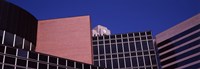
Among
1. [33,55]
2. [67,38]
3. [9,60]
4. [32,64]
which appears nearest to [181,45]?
[67,38]

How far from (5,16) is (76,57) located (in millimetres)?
27839

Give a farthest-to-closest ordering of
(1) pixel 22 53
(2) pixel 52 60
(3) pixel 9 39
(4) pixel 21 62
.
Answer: (3) pixel 9 39 < (2) pixel 52 60 < (1) pixel 22 53 < (4) pixel 21 62

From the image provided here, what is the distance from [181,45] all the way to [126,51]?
23.5m

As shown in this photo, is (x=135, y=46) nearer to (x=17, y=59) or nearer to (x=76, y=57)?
(x=76, y=57)

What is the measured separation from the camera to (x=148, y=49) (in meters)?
124

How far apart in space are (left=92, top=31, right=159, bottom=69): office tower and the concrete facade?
3747 cm

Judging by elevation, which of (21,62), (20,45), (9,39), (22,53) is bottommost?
(21,62)

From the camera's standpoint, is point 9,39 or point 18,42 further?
point 18,42

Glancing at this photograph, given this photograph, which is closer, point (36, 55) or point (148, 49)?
point (36, 55)

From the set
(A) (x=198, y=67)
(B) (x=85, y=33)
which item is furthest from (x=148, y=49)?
(B) (x=85, y=33)

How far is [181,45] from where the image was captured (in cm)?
11306

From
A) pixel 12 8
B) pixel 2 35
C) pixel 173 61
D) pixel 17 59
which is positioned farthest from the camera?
pixel 173 61

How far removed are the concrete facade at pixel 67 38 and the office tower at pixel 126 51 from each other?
37470mm

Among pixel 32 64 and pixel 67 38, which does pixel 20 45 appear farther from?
pixel 67 38
